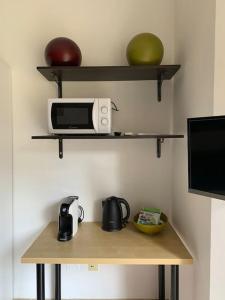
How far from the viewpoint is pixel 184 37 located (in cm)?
152

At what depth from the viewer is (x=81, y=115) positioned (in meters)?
1.46

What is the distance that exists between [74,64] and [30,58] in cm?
46

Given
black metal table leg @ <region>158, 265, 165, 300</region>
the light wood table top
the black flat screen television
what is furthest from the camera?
black metal table leg @ <region>158, 265, 165, 300</region>

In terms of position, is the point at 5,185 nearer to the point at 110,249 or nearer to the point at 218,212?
the point at 110,249

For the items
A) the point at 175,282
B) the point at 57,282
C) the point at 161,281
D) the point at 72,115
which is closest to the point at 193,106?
the point at 72,115

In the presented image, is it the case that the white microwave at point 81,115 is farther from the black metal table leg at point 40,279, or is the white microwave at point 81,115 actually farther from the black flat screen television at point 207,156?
the black metal table leg at point 40,279

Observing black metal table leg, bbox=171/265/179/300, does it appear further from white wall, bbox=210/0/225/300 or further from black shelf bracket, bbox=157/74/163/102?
black shelf bracket, bbox=157/74/163/102

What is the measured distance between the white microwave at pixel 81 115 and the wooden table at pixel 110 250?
66 cm

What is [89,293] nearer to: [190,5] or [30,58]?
[30,58]

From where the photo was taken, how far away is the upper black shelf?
1.47 metres

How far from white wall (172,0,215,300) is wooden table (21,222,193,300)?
10 centimetres

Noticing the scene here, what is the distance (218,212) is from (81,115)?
0.90 metres

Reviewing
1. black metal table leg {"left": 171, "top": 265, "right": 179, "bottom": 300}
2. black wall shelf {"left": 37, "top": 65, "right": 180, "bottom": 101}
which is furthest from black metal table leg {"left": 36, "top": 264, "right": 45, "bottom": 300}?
black wall shelf {"left": 37, "top": 65, "right": 180, "bottom": 101}

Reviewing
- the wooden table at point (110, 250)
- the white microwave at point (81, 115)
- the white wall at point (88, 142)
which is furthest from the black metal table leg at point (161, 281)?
the white microwave at point (81, 115)
